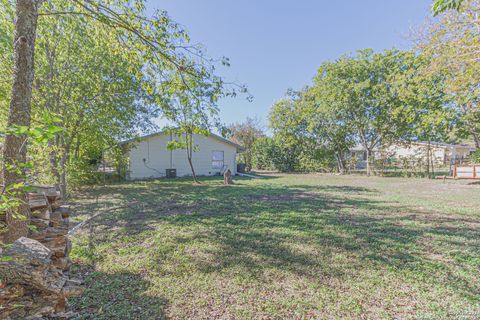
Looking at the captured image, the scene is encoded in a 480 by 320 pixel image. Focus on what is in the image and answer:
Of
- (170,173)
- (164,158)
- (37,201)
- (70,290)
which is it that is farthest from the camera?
(164,158)

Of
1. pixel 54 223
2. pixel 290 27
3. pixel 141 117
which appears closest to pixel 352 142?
pixel 290 27

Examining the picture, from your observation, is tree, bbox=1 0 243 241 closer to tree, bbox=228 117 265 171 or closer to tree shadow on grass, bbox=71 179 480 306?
tree shadow on grass, bbox=71 179 480 306

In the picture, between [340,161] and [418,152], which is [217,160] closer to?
[340,161]

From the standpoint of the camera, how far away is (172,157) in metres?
15.1

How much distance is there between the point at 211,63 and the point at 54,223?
119 inches

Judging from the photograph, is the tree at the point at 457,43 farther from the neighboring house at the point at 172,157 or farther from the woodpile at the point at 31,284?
the neighboring house at the point at 172,157

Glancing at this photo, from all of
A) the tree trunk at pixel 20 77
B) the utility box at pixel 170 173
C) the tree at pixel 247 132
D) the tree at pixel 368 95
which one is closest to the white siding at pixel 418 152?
the tree at pixel 368 95

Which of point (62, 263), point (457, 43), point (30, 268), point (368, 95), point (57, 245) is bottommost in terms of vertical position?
point (62, 263)

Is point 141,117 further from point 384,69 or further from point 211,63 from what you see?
point 384,69

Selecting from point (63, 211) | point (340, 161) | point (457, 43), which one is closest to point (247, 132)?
point (340, 161)

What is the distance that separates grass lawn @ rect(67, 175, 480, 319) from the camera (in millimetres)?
2133

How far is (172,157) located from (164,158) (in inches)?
21.9

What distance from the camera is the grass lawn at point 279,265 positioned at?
2.13 metres

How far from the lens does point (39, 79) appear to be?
233 inches
